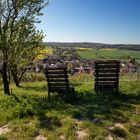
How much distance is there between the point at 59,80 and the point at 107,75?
2455 millimetres

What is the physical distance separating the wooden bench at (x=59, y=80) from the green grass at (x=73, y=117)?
33.3 inches

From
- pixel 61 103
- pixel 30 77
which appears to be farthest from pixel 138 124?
pixel 30 77

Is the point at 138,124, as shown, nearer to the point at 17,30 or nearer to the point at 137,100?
the point at 137,100

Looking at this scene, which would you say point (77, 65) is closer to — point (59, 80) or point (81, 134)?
point (59, 80)

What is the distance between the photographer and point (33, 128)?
941 centimetres

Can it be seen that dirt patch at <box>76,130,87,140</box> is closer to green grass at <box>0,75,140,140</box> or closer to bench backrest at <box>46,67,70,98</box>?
green grass at <box>0,75,140,140</box>

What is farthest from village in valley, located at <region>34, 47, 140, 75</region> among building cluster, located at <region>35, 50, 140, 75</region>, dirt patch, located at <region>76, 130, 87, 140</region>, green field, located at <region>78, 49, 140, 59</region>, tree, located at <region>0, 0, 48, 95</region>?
dirt patch, located at <region>76, 130, 87, 140</region>

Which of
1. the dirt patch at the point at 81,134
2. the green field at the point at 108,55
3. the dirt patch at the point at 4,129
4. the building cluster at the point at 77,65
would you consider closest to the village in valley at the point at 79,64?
the building cluster at the point at 77,65

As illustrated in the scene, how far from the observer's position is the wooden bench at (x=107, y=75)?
14.8m

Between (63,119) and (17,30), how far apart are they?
11123 mm

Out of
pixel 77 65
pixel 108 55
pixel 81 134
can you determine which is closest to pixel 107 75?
pixel 81 134

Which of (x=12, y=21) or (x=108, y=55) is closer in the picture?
(x=12, y=21)

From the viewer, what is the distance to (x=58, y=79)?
1462 cm

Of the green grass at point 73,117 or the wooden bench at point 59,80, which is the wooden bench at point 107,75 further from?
the wooden bench at point 59,80
